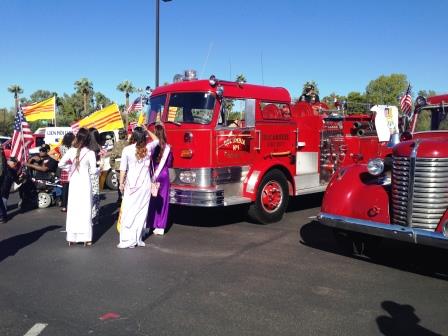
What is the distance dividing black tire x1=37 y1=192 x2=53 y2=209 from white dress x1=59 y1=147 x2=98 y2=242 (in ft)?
14.0

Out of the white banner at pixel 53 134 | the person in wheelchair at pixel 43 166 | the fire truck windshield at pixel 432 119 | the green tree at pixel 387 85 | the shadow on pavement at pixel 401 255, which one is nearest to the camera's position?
the shadow on pavement at pixel 401 255

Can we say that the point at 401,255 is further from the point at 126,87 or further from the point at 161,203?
the point at 126,87

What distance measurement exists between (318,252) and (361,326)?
2.54 m

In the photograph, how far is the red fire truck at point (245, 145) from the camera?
7758 millimetres

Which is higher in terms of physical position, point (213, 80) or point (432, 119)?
point (213, 80)

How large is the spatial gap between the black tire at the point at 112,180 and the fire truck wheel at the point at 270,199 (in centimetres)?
721

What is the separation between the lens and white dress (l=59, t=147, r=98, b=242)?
6.89m

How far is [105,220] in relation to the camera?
9289 millimetres

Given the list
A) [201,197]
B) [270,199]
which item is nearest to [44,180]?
[201,197]

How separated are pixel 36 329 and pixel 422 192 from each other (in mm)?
4083

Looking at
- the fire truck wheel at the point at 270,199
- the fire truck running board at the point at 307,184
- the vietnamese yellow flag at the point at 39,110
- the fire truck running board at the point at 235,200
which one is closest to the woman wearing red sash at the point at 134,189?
the fire truck running board at the point at 235,200

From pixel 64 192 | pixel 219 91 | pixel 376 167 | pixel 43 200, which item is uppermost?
pixel 219 91

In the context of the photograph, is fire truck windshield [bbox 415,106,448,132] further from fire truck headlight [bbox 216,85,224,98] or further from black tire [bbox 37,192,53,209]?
black tire [bbox 37,192,53,209]

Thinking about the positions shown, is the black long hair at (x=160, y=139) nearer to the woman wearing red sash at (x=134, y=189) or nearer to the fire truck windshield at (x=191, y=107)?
the woman wearing red sash at (x=134, y=189)
